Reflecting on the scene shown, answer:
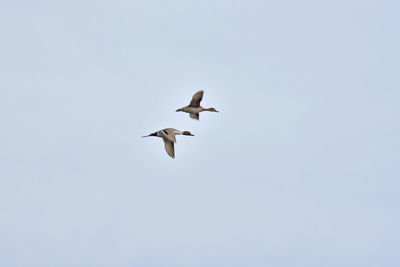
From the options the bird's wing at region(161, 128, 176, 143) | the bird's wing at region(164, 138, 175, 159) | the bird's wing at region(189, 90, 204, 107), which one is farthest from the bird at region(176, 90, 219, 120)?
the bird's wing at region(164, 138, 175, 159)

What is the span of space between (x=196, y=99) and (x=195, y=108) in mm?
1722

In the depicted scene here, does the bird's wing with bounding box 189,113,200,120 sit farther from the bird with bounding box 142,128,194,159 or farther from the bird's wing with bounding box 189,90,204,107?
the bird with bounding box 142,128,194,159

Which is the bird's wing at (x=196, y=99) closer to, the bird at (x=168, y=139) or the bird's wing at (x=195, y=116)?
the bird's wing at (x=195, y=116)

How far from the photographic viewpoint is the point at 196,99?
262 ft

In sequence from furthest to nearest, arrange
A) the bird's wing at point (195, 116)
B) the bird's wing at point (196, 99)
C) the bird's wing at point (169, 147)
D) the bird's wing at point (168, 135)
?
the bird's wing at point (195, 116) < the bird's wing at point (196, 99) < the bird's wing at point (169, 147) < the bird's wing at point (168, 135)

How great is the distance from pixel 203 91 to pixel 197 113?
352 cm

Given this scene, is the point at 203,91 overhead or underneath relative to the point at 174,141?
overhead

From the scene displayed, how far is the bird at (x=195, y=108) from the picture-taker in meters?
79.7

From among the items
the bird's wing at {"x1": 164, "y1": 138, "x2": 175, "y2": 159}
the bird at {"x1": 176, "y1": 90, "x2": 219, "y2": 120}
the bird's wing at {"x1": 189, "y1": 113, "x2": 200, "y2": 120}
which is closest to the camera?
the bird's wing at {"x1": 164, "y1": 138, "x2": 175, "y2": 159}

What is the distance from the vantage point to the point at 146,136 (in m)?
77.4

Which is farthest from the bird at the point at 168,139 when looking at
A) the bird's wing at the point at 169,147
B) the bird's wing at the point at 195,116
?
the bird's wing at the point at 195,116

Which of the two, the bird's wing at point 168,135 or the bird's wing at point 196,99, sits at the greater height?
the bird's wing at point 196,99

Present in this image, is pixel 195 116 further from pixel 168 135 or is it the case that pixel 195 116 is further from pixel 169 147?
pixel 168 135

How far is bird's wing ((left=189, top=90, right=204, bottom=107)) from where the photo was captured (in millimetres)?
79500
